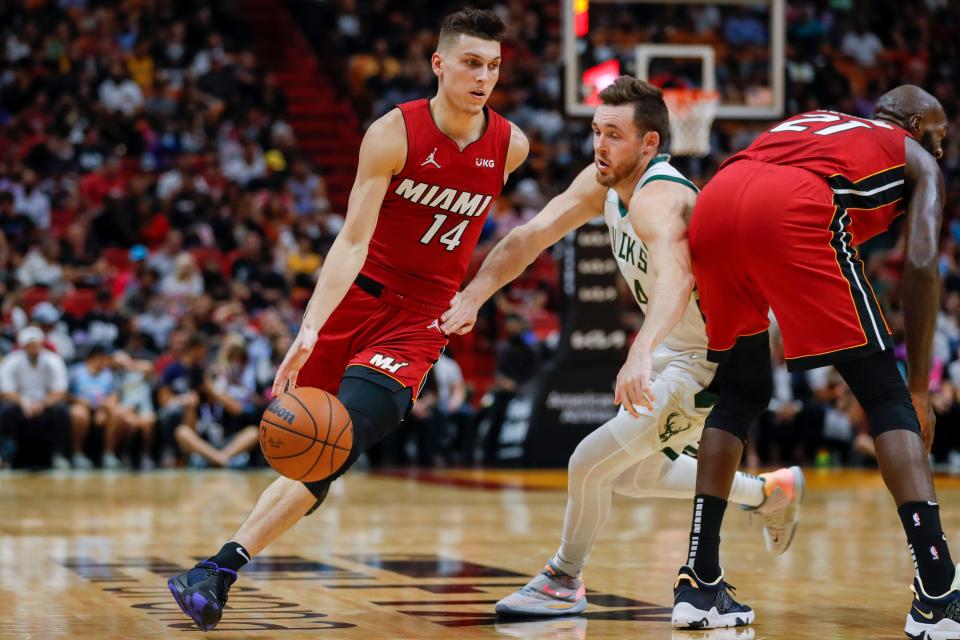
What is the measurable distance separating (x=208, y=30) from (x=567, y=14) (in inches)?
418

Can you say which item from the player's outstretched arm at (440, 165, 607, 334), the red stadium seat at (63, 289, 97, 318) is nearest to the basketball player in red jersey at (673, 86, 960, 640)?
the player's outstretched arm at (440, 165, 607, 334)

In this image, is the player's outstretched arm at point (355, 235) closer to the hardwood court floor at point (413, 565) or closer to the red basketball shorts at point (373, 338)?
the red basketball shorts at point (373, 338)

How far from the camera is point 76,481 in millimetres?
12703

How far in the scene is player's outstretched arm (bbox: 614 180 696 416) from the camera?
15.2ft

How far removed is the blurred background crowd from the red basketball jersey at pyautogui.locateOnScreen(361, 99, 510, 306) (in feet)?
30.0

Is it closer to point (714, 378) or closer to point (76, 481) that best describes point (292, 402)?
point (714, 378)

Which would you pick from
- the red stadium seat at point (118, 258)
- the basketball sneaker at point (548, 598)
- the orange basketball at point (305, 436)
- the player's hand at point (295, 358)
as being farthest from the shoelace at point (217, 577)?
the red stadium seat at point (118, 258)

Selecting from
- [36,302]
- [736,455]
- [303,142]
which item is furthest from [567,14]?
[303,142]

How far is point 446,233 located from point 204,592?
159 cm

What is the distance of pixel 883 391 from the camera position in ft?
15.0

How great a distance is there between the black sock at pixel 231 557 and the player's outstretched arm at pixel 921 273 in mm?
2275

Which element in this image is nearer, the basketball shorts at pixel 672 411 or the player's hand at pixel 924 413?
the player's hand at pixel 924 413

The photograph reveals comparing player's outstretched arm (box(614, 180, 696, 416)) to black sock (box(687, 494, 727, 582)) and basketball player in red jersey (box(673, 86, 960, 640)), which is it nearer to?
basketball player in red jersey (box(673, 86, 960, 640))

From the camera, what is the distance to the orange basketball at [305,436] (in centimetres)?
451
